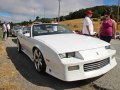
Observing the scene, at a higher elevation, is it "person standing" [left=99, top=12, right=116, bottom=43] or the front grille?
"person standing" [left=99, top=12, right=116, bottom=43]

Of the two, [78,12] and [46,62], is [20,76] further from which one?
[78,12]

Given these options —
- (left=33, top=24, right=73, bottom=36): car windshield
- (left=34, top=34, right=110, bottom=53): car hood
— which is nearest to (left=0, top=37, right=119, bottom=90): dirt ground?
(left=34, top=34, right=110, bottom=53): car hood

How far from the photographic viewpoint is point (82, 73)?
507cm

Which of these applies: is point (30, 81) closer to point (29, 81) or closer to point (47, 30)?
point (29, 81)

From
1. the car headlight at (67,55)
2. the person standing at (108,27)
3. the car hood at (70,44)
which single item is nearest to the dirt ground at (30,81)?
the car headlight at (67,55)

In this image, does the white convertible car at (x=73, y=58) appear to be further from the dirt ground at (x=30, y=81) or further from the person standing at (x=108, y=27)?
the person standing at (x=108, y=27)

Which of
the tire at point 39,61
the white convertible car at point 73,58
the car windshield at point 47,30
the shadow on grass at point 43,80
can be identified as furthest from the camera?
the car windshield at point 47,30

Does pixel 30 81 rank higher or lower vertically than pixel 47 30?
lower

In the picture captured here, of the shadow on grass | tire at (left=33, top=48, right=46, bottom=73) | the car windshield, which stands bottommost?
the shadow on grass

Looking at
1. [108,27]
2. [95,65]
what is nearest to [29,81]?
[95,65]

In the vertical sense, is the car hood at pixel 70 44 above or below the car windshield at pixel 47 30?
below

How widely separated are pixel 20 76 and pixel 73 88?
173cm

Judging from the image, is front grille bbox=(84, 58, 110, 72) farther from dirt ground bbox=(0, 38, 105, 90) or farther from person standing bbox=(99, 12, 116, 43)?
person standing bbox=(99, 12, 116, 43)

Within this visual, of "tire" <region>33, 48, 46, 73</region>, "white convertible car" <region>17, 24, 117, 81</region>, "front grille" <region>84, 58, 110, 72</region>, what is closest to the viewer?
"white convertible car" <region>17, 24, 117, 81</region>
